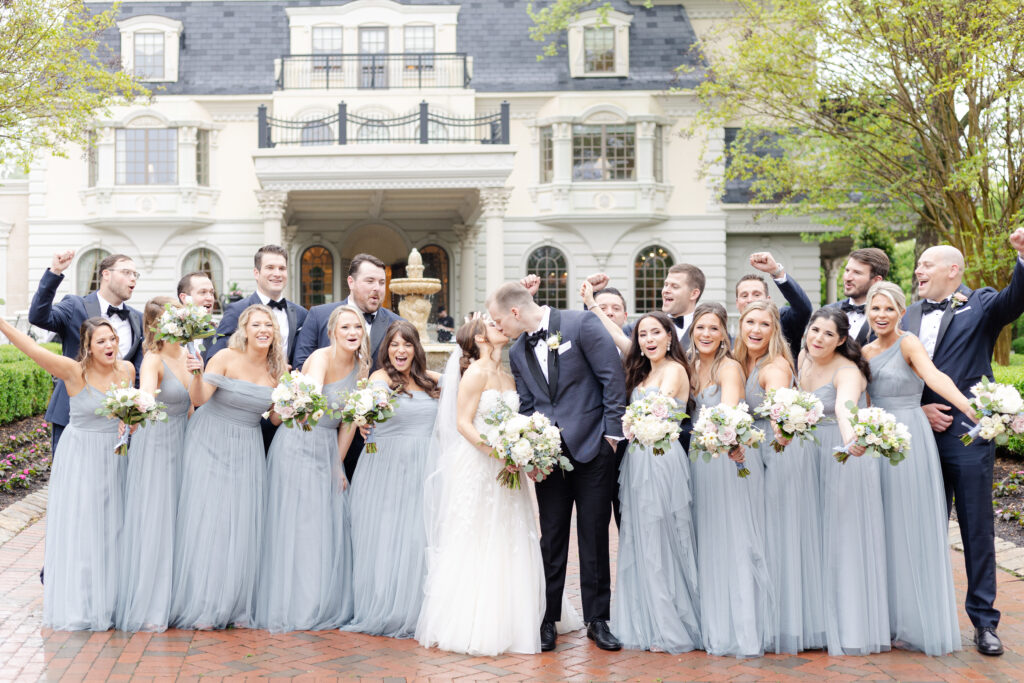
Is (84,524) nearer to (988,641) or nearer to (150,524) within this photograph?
(150,524)

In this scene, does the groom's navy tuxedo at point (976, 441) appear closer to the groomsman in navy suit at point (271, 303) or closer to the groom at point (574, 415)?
the groom at point (574, 415)

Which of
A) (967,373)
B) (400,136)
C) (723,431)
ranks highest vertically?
(400,136)

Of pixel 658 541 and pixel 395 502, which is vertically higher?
pixel 395 502

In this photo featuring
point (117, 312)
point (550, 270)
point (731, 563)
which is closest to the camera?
point (731, 563)

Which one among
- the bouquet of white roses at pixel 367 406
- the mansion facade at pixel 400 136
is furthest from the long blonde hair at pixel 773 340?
the mansion facade at pixel 400 136

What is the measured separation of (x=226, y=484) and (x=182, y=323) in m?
1.10

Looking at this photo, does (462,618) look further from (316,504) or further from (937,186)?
(937,186)

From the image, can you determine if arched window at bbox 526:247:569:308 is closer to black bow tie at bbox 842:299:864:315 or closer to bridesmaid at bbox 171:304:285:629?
black bow tie at bbox 842:299:864:315

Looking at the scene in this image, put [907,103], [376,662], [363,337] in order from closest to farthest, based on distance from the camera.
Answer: [376,662], [363,337], [907,103]

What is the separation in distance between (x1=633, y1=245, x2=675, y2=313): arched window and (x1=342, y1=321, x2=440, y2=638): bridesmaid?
2173 centimetres

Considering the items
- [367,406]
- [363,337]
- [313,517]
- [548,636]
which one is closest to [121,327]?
→ [363,337]

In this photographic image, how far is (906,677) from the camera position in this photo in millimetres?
5348

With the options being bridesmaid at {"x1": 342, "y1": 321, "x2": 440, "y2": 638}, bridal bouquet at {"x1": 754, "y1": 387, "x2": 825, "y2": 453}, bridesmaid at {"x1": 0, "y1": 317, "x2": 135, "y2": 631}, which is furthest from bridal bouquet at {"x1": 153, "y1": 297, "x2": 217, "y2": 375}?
bridal bouquet at {"x1": 754, "y1": 387, "x2": 825, "y2": 453}

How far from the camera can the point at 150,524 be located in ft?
20.5
